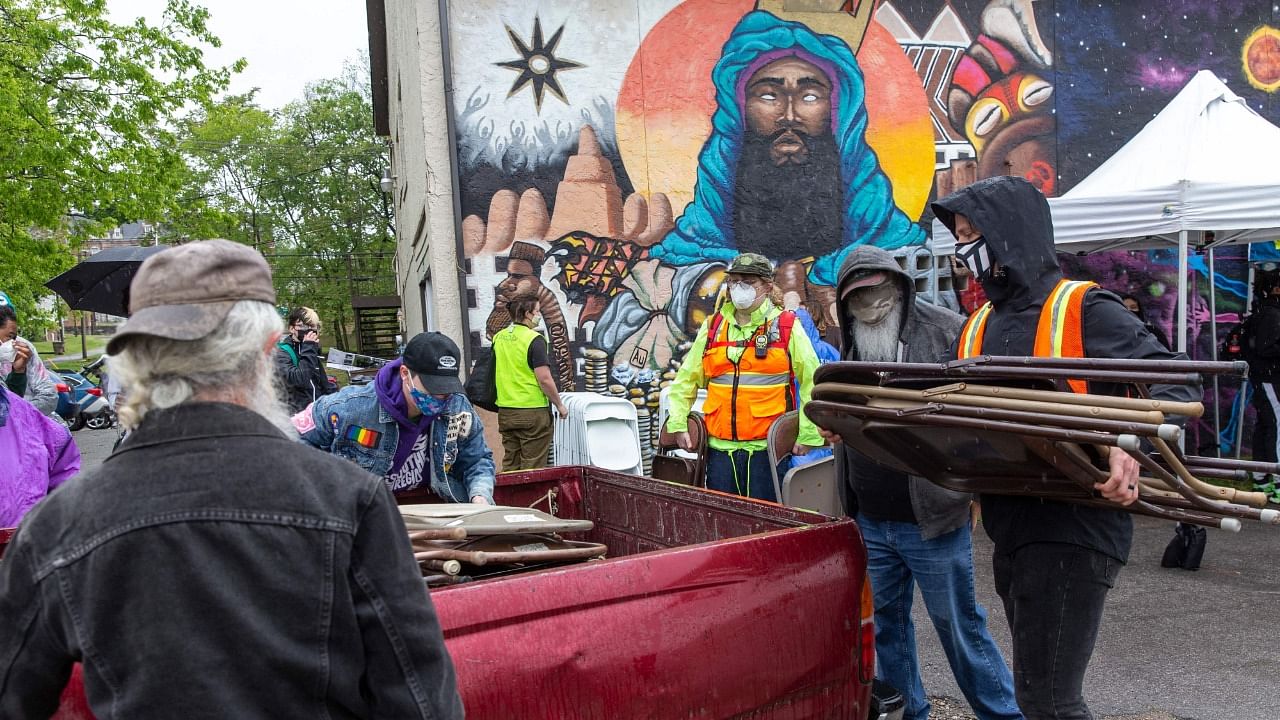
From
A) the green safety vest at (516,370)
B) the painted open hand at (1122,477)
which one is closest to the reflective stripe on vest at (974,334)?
the painted open hand at (1122,477)

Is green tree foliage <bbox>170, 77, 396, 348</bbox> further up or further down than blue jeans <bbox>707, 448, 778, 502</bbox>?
further up

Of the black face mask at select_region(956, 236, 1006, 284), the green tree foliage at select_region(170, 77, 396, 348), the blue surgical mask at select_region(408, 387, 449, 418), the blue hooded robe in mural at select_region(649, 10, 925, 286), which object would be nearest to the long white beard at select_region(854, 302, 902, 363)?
the black face mask at select_region(956, 236, 1006, 284)

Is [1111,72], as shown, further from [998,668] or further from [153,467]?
[153,467]

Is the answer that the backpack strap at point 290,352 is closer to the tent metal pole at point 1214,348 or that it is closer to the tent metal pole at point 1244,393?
the tent metal pole at point 1214,348

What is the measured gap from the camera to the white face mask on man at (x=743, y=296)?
529cm

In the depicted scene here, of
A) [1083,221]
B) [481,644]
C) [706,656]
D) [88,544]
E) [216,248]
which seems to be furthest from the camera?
[1083,221]

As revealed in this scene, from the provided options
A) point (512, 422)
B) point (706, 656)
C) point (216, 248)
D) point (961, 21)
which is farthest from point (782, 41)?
point (216, 248)

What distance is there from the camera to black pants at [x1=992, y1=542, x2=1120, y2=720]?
108 inches

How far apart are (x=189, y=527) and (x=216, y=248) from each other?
1.50ft

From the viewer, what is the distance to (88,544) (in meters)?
1.44

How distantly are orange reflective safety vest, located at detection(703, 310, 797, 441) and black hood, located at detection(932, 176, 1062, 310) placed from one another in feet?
6.86

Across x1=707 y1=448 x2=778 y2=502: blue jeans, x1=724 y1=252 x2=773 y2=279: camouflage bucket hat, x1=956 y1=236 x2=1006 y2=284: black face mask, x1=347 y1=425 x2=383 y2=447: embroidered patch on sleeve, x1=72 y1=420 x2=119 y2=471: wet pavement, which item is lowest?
x1=72 y1=420 x2=119 y2=471: wet pavement

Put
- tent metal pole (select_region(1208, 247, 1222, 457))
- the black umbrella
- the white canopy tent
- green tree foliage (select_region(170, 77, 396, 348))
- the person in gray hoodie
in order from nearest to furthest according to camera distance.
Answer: the person in gray hoodie
the white canopy tent
the black umbrella
tent metal pole (select_region(1208, 247, 1222, 457))
green tree foliage (select_region(170, 77, 396, 348))

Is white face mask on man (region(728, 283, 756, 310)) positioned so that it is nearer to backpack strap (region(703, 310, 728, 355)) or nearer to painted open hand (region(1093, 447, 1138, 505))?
backpack strap (region(703, 310, 728, 355))
